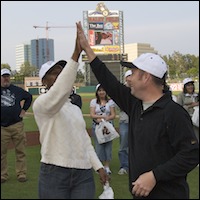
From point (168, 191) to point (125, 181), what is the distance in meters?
3.99

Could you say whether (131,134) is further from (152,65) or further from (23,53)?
(23,53)

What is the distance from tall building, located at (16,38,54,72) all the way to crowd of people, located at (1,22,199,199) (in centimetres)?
14024

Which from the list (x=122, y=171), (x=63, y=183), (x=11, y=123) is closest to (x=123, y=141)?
(x=122, y=171)

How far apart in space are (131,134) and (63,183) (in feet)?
1.98

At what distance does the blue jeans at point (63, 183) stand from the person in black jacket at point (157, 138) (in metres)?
0.38

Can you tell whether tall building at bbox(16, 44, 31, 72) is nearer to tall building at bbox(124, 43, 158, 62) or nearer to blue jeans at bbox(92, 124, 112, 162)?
tall building at bbox(124, 43, 158, 62)

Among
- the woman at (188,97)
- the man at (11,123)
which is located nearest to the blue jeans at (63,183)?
the man at (11,123)

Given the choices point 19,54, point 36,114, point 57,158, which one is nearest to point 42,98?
point 36,114

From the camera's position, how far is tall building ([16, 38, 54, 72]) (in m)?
148

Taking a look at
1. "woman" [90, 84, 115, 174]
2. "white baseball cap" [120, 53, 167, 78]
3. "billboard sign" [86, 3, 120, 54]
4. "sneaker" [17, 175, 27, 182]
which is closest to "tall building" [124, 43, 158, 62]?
"billboard sign" [86, 3, 120, 54]

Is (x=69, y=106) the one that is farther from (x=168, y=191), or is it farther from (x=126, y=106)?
(x=168, y=191)

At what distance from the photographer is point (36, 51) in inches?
5955

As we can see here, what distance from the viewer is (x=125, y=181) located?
6.36 metres

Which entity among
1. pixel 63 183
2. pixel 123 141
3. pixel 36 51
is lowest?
pixel 123 141
